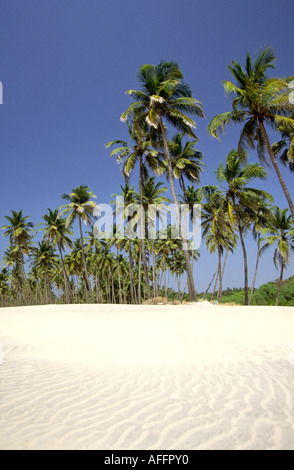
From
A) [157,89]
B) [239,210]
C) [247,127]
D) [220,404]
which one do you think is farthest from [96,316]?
[239,210]

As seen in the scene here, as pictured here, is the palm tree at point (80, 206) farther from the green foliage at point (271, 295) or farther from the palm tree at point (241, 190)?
the green foliage at point (271, 295)

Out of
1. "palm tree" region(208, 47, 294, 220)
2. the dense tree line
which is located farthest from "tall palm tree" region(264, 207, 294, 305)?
"palm tree" region(208, 47, 294, 220)

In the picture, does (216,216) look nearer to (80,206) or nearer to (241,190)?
(241,190)

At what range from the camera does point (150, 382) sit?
411cm

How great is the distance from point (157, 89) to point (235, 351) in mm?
16264

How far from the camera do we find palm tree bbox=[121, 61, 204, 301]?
51.6 ft

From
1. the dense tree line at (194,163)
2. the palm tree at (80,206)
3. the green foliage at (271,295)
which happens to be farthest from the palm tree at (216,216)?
the green foliage at (271,295)

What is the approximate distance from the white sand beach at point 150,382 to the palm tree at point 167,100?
889cm

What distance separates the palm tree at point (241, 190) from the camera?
62.2ft

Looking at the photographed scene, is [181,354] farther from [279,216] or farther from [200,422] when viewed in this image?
[279,216]

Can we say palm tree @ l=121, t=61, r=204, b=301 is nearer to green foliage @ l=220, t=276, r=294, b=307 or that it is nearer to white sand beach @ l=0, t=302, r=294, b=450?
white sand beach @ l=0, t=302, r=294, b=450

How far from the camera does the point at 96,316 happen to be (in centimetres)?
853

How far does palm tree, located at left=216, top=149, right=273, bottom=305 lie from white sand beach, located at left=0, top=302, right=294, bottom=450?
1275 cm
